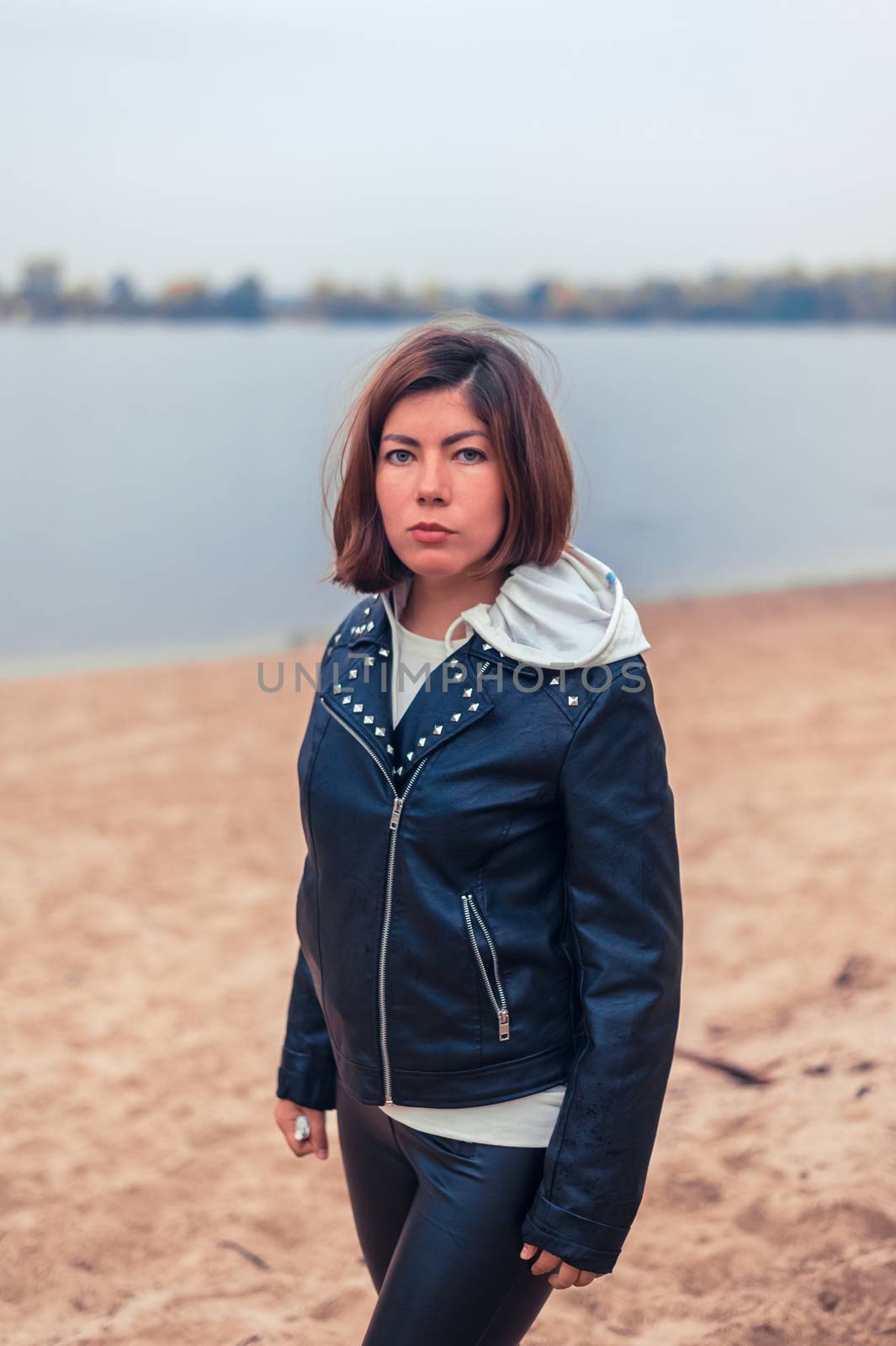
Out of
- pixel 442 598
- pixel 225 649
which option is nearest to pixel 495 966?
pixel 442 598

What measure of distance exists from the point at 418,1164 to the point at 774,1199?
5.43 feet

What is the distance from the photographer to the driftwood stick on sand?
3.36m

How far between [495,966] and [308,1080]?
18.9 inches

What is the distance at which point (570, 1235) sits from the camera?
1.29 metres

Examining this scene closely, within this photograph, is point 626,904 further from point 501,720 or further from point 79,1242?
point 79,1242

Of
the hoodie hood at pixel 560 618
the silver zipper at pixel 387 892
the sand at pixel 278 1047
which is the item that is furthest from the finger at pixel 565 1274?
the sand at pixel 278 1047

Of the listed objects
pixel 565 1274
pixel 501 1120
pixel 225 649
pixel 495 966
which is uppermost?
pixel 495 966

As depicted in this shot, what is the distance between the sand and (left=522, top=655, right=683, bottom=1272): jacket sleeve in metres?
1.18

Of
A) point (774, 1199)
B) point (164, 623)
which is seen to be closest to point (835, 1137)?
point (774, 1199)

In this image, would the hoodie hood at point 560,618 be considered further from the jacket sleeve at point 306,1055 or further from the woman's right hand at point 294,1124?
the woman's right hand at point 294,1124

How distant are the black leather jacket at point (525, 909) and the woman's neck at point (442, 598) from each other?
0.26 feet

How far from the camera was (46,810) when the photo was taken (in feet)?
19.8

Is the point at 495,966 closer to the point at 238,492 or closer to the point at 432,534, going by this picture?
the point at 432,534

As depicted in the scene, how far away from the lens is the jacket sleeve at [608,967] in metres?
1.29
